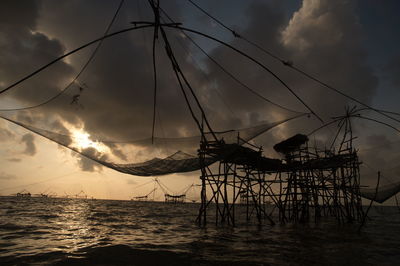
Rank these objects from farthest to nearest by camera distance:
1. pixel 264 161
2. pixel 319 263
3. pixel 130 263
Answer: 1. pixel 264 161
2. pixel 319 263
3. pixel 130 263

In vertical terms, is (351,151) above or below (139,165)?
above

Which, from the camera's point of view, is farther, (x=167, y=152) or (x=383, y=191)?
(x=383, y=191)

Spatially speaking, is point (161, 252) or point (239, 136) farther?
point (239, 136)

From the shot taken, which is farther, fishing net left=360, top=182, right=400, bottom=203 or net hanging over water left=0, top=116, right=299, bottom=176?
fishing net left=360, top=182, right=400, bottom=203

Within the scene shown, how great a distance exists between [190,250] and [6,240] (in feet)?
17.5

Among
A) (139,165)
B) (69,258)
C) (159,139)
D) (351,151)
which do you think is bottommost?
(69,258)

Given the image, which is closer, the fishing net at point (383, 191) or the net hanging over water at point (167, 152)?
the net hanging over water at point (167, 152)

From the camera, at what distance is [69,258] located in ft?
18.2

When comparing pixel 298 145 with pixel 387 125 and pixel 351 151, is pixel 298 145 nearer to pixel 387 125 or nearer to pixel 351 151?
pixel 351 151

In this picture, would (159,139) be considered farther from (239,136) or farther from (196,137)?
(239,136)

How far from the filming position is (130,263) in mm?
5293

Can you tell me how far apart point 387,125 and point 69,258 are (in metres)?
9.62

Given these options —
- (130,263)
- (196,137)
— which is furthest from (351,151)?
(130,263)

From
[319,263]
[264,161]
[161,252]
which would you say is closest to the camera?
[319,263]
